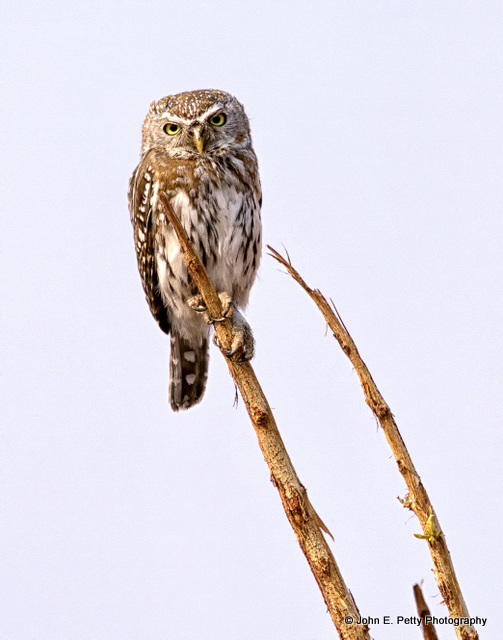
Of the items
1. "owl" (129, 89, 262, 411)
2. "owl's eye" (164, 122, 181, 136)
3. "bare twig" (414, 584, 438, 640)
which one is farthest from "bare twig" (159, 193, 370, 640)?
"owl's eye" (164, 122, 181, 136)

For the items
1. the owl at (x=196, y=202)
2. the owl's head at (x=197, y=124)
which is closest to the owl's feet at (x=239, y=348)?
the owl at (x=196, y=202)

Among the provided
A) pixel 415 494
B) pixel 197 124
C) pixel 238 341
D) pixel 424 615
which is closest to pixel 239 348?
pixel 238 341

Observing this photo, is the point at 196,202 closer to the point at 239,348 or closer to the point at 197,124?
the point at 197,124

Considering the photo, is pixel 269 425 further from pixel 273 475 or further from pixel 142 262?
pixel 142 262

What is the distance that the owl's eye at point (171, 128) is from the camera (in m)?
5.26

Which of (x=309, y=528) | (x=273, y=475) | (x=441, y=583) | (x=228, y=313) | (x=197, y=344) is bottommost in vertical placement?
(x=441, y=583)

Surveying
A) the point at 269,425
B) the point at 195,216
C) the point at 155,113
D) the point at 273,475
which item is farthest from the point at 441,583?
the point at 155,113

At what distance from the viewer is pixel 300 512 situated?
268 cm

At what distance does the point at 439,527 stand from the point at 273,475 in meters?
0.71

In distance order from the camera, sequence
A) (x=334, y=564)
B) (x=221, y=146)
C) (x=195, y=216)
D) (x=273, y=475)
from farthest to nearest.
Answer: (x=221, y=146) → (x=195, y=216) → (x=273, y=475) → (x=334, y=564)

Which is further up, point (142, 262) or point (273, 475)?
point (142, 262)

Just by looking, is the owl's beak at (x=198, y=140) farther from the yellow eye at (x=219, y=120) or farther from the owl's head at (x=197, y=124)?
the yellow eye at (x=219, y=120)

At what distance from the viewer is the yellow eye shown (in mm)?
5285

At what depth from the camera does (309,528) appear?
2.64 m
